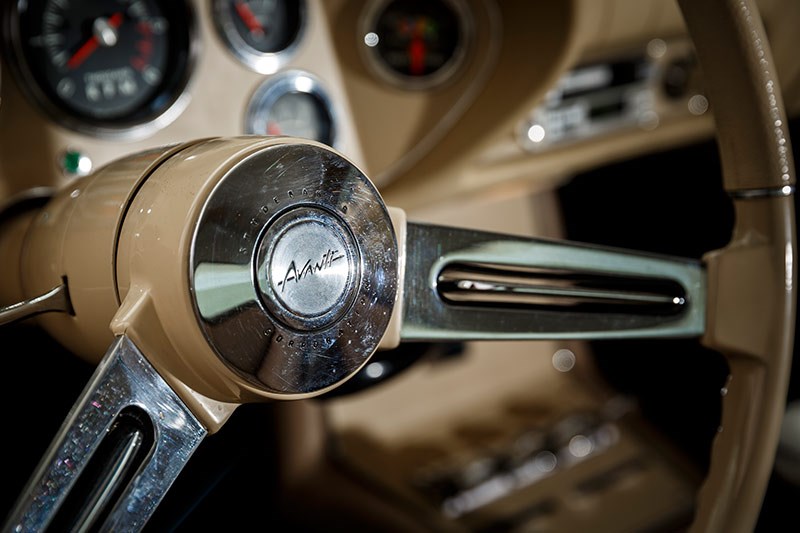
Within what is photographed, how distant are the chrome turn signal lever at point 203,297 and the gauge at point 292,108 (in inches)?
16.3

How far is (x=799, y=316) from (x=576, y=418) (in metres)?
0.46

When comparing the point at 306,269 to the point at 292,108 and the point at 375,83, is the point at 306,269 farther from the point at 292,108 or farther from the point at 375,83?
the point at 375,83

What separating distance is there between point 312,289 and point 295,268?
17mm

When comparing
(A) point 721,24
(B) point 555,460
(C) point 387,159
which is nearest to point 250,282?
(A) point 721,24

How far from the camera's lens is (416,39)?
1.19 metres

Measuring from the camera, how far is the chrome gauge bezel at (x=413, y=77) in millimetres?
1151

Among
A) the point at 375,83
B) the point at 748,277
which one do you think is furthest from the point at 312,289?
the point at 375,83

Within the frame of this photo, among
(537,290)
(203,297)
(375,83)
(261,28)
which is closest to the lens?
(203,297)

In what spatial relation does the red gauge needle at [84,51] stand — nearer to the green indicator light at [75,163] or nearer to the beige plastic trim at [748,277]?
the green indicator light at [75,163]

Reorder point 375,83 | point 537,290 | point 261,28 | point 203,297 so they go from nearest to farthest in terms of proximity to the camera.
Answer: point 203,297
point 537,290
point 261,28
point 375,83

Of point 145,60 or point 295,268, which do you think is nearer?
point 295,268

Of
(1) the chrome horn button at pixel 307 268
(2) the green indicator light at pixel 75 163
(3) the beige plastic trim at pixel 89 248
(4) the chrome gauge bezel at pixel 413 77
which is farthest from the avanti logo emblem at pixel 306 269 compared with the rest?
(4) the chrome gauge bezel at pixel 413 77

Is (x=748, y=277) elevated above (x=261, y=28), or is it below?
below

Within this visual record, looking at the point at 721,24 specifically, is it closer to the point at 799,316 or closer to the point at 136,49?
the point at 136,49
